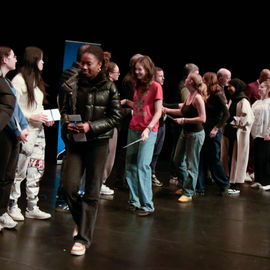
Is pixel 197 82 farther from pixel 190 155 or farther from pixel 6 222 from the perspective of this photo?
pixel 6 222

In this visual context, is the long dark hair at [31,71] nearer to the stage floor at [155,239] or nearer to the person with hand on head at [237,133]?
the stage floor at [155,239]

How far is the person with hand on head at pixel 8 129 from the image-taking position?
3268 mm

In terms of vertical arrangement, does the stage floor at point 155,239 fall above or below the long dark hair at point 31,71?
below

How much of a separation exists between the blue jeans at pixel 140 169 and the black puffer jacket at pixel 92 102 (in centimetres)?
112

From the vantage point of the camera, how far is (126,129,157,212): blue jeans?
14.5 feet

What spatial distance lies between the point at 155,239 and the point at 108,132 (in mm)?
989

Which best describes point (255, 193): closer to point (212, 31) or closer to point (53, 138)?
point (212, 31)

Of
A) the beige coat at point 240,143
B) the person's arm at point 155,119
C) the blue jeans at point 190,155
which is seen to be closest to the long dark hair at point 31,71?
the person's arm at point 155,119

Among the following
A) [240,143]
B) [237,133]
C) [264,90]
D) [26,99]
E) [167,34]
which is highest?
[167,34]

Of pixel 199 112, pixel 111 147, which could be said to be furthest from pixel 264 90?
pixel 111 147

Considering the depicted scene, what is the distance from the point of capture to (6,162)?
135 inches

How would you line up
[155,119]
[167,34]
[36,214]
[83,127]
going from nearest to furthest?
[83,127] → [36,214] → [155,119] → [167,34]

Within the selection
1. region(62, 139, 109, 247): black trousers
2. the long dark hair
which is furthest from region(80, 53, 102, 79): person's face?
the long dark hair

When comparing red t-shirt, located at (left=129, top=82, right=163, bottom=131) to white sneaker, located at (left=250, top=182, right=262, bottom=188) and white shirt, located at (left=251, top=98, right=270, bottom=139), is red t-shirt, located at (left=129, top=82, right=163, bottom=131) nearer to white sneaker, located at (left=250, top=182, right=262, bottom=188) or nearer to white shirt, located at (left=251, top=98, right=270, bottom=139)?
white shirt, located at (left=251, top=98, right=270, bottom=139)
